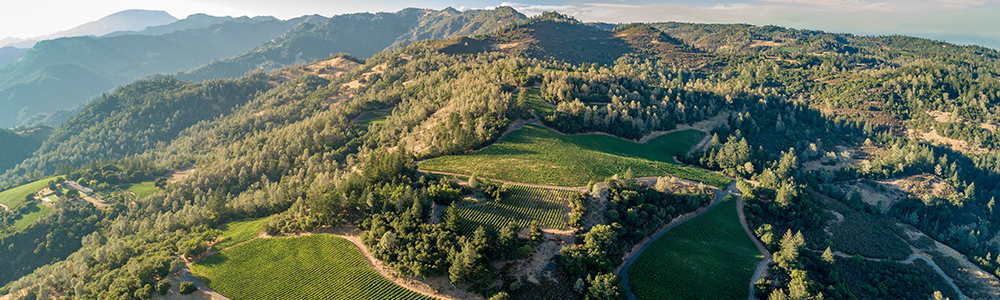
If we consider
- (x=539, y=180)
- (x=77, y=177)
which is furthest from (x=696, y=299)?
(x=77, y=177)

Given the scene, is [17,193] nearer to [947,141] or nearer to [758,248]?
[758,248]

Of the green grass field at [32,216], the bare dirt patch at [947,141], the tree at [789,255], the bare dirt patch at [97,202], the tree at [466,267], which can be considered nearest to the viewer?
the tree at [466,267]

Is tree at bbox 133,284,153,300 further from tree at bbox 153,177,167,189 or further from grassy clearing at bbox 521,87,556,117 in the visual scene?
tree at bbox 153,177,167,189

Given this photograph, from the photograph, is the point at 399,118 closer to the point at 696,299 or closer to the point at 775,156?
the point at 696,299

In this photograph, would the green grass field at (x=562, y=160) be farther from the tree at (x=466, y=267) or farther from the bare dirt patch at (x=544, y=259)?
the tree at (x=466, y=267)

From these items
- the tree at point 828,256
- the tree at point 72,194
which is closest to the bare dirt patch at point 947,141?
the tree at point 828,256

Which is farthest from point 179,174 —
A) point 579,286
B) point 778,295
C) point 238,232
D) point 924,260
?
point 924,260

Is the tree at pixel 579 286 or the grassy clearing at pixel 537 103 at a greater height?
the grassy clearing at pixel 537 103
